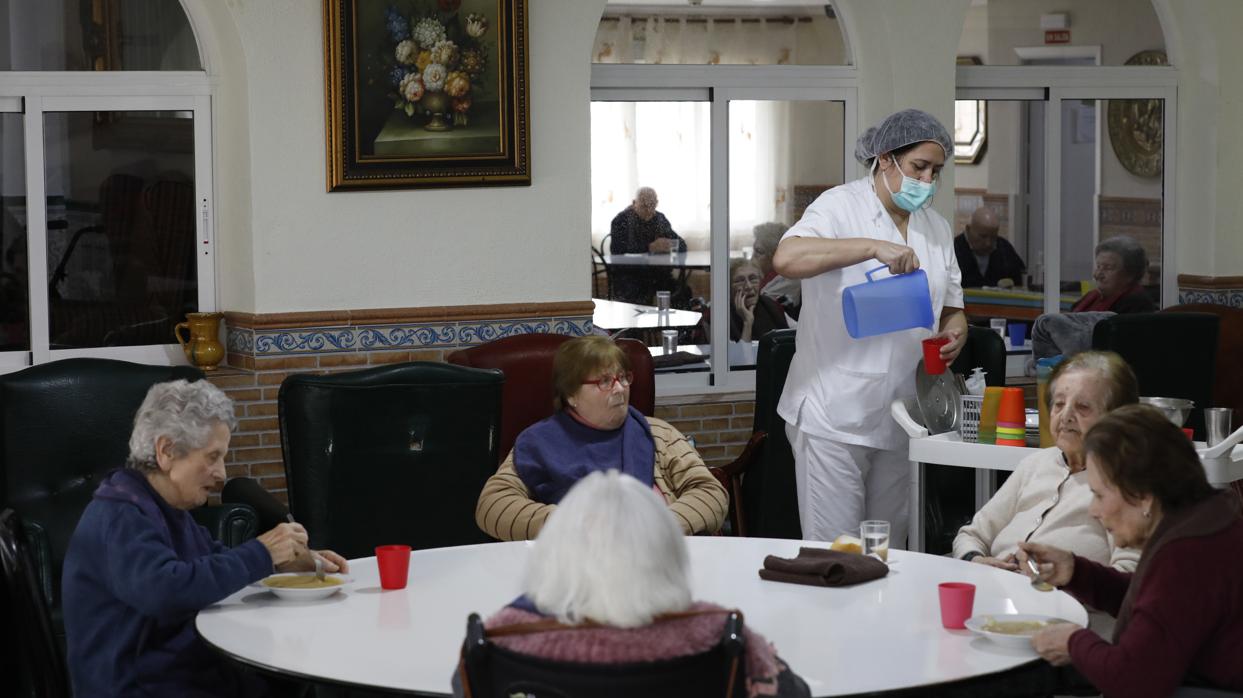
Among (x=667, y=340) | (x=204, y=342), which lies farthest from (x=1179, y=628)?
(x=667, y=340)

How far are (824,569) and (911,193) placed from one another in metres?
1.62

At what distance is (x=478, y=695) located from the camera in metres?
2.10

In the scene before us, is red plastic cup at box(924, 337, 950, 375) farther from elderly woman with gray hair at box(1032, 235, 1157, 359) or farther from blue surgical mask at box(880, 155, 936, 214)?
elderly woman with gray hair at box(1032, 235, 1157, 359)

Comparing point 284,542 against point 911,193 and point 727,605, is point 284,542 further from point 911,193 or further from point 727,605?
point 911,193

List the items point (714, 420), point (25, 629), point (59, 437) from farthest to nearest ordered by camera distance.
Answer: point (714, 420) < point (59, 437) < point (25, 629)

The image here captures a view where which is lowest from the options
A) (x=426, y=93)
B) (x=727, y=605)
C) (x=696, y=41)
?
(x=727, y=605)

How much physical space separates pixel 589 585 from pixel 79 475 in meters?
3.01

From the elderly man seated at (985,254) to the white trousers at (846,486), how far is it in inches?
105

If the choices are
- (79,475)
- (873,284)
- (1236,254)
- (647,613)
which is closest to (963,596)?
(647,613)

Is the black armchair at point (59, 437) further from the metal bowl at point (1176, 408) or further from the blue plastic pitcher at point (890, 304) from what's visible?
A: the metal bowl at point (1176, 408)

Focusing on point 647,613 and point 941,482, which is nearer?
point 647,613

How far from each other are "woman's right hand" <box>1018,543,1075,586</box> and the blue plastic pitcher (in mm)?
1452

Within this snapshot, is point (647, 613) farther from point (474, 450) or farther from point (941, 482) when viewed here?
point (941, 482)

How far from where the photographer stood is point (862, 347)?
173 inches
